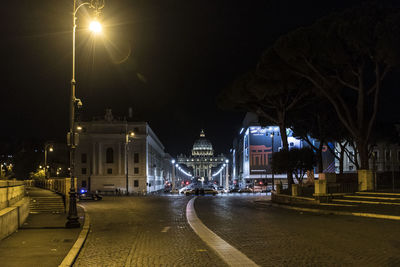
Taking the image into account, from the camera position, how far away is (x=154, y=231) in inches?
532

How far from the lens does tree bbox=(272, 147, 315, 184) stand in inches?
1377

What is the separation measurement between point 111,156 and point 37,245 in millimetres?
68382

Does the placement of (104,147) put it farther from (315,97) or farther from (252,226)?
(252,226)

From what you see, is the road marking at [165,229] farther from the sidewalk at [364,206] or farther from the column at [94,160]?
the column at [94,160]

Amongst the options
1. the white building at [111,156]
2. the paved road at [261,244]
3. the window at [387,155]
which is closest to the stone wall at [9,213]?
the paved road at [261,244]

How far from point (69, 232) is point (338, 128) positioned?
32.8 meters

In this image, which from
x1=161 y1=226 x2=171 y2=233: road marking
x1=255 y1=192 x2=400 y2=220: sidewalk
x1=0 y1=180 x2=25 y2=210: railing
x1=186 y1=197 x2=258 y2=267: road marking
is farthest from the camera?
x1=255 y1=192 x2=400 y2=220: sidewalk

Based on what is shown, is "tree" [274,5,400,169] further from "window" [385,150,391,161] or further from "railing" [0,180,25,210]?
"window" [385,150,391,161]

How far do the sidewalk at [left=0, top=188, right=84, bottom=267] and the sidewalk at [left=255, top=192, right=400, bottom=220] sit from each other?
10.5 meters

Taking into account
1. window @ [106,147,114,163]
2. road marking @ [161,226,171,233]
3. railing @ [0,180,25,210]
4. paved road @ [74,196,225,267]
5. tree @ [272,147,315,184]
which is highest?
window @ [106,147,114,163]

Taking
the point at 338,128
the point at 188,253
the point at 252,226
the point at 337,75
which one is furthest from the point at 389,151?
the point at 188,253

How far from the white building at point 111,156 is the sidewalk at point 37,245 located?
62.5 m

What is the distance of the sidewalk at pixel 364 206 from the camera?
1662cm

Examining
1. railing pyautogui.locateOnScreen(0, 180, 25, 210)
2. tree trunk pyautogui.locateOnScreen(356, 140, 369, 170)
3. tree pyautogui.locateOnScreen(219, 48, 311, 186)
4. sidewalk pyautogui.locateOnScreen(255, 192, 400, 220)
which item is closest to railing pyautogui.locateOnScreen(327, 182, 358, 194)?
sidewalk pyautogui.locateOnScreen(255, 192, 400, 220)
